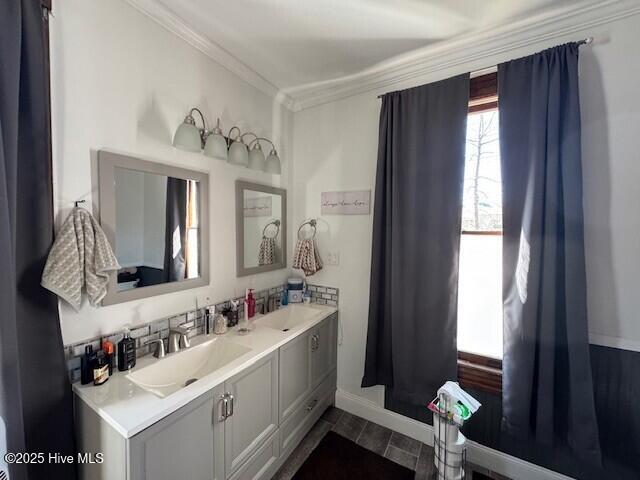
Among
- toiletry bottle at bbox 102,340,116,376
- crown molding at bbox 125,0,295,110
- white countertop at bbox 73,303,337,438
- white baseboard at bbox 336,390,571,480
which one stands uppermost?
crown molding at bbox 125,0,295,110

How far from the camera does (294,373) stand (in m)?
1.70

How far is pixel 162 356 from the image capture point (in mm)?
1340

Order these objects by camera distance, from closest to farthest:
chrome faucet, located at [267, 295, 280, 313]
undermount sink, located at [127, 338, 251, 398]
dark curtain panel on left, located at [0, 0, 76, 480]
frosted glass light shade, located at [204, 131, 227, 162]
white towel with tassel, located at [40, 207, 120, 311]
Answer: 1. dark curtain panel on left, located at [0, 0, 76, 480]
2. white towel with tassel, located at [40, 207, 120, 311]
3. undermount sink, located at [127, 338, 251, 398]
4. frosted glass light shade, located at [204, 131, 227, 162]
5. chrome faucet, located at [267, 295, 280, 313]

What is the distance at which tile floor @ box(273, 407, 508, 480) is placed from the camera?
1.61 m

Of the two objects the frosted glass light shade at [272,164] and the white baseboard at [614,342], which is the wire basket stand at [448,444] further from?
the frosted glass light shade at [272,164]

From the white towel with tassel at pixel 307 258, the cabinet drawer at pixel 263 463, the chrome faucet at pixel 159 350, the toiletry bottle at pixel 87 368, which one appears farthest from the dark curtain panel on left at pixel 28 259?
the white towel with tassel at pixel 307 258

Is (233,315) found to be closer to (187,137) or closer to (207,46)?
(187,137)

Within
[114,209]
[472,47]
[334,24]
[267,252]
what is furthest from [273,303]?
[472,47]

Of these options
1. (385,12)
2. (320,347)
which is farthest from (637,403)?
(385,12)

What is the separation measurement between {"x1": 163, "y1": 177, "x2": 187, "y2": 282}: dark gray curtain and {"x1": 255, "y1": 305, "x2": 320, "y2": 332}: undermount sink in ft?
2.38

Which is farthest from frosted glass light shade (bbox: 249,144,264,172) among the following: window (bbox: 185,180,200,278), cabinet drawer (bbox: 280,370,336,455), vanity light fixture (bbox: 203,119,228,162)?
cabinet drawer (bbox: 280,370,336,455)

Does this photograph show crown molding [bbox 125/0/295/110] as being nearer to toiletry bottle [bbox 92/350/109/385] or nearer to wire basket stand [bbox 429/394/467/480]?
toiletry bottle [bbox 92/350/109/385]

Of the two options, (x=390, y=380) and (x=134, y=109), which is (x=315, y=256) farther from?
(x=134, y=109)

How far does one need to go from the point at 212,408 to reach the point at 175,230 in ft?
3.12
